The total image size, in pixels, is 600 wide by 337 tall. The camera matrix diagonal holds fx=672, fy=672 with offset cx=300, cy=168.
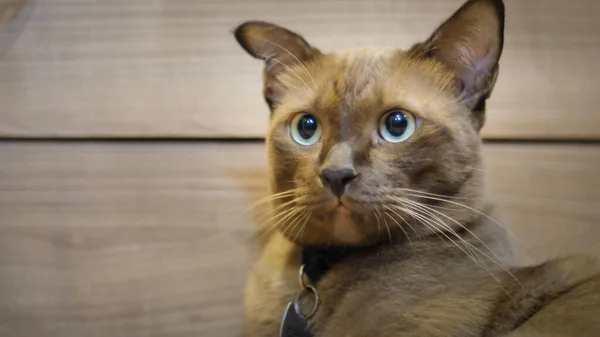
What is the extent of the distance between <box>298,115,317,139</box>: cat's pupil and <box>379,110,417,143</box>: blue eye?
0.10 metres

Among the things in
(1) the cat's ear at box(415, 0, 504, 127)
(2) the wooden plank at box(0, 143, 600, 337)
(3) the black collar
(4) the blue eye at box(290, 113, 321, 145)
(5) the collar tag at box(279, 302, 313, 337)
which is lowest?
(2) the wooden plank at box(0, 143, 600, 337)

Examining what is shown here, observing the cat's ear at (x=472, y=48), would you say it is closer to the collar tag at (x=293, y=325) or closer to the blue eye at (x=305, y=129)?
the blue eye at (x=305, y=129)

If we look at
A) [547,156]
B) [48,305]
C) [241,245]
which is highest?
Answer: [547,156]

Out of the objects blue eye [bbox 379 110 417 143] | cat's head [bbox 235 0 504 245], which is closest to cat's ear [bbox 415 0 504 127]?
cat's head [bbox 235 0 504 245]

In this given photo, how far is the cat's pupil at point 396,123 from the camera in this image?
35.1 inches

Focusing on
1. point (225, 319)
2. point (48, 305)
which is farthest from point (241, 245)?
point (48, 305)

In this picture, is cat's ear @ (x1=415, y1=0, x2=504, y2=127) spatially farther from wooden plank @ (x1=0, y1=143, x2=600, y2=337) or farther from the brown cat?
wooden plank @ (x1=0, y1=143, x2=600, y2=337)

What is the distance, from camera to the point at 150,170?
3.92 ft

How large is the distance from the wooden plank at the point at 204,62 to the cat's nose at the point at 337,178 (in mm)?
366

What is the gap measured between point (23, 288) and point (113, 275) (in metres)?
0.16

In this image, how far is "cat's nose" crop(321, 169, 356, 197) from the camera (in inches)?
32.7

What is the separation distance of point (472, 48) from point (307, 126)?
0.25m

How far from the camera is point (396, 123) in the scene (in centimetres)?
89

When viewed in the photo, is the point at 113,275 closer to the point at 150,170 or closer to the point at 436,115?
the point at 150,170
